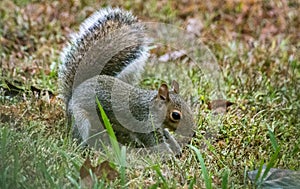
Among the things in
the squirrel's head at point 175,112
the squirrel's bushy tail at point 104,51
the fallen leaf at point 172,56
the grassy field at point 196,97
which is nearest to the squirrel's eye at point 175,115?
the squirrel's head at point 175,112

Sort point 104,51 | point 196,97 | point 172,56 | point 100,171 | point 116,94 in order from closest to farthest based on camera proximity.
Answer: point 100,171 → point 116,94 → point 104,51 → point 196,97 → point 172,56

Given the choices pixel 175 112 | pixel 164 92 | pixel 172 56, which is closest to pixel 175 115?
pixel 175 112

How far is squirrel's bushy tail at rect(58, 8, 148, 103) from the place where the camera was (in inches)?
158

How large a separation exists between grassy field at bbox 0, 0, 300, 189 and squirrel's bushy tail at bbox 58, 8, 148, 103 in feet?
0.83

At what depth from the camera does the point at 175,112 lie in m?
3.69

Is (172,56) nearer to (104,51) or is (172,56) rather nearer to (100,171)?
(104,51)

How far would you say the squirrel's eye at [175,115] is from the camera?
369cm

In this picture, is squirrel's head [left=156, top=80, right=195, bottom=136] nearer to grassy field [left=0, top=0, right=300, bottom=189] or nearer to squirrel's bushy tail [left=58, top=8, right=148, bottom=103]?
grassy field [left=0, top=0, right=300, bottom=189]

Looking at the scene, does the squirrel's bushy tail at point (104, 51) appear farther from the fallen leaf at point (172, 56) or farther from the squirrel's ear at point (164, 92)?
the fallen leaf at point (172, 56)

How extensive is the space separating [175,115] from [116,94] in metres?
0.36

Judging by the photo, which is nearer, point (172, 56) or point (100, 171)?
point (100, 171)

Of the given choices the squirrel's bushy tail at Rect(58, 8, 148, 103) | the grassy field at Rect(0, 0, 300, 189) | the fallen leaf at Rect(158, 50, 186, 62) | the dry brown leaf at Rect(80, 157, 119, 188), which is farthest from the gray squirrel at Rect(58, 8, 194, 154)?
the fallen leaf at Rect(158, 50, 186, 62)

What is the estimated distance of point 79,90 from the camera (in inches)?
153

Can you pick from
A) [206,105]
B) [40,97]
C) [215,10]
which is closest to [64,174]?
[40,97]
